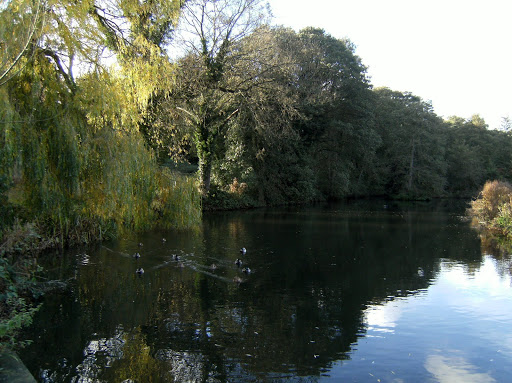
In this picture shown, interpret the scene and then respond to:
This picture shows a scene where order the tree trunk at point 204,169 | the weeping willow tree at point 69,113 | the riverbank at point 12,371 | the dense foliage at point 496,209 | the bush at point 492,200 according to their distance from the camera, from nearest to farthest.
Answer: the riverbank at point 12,371, the weeping willow tree at point 69,113, the dense foliage at point 496,209, the bush at point 492,200, the tree trunk at point 204,169

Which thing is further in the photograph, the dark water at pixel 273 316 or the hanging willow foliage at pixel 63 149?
the hanging willow foliage at pixel 63 149

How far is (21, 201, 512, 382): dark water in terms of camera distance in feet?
20.4

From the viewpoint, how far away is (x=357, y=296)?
9820mm

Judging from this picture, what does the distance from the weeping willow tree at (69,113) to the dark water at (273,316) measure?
1.90 m

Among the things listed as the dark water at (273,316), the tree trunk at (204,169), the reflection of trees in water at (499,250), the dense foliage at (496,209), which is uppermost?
the tree trunk at (204,169)

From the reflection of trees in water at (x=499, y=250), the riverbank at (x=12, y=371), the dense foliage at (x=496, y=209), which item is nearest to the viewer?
the riverbank at (x=12, y=371)

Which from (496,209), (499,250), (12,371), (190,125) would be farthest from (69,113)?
(496,209)

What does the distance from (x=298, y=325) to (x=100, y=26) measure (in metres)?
6.96

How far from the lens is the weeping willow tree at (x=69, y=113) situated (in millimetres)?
6945

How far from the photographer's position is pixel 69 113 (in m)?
7.58

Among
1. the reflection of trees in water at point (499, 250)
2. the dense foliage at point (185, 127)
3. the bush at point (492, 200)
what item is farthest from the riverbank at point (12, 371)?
the bush at point (492, 200)

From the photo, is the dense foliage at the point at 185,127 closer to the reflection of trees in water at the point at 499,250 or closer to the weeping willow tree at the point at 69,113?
the weeping willow tree at the point at 69,113

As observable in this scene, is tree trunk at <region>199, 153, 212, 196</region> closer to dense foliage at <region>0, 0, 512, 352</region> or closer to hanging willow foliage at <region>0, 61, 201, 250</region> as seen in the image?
dense foliage at <region>0, 0, 512, 352</region>

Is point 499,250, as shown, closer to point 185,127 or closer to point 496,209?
point 496,209
